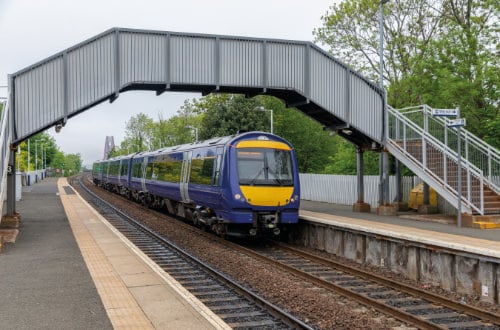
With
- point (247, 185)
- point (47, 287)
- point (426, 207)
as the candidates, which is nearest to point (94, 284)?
point (47, 287)

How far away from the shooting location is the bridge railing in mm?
17203

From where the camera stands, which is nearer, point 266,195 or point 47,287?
point 47,287

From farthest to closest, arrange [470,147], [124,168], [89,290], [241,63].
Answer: [124,168], [241,63], [470,147], [89,290]

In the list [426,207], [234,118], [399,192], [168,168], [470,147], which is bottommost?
[426,207]

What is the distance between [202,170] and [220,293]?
7.75 m

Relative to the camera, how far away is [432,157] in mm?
18406

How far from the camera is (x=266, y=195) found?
14172 millimetres

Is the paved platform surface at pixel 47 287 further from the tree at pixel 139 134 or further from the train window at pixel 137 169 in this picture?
the tree at pixel 139 134

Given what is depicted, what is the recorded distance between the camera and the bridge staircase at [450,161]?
16.0 meters

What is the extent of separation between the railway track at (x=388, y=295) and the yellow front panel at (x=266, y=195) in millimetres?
1423

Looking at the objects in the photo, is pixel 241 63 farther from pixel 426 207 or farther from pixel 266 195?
pixel 426 207

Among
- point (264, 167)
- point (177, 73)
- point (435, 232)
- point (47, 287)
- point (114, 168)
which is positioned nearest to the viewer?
point (47, 287)

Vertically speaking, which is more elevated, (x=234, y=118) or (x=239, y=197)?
(x=234, y=118)

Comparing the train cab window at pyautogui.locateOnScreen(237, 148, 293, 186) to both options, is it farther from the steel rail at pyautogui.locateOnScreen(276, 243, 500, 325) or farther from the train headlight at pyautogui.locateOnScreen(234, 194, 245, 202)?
the steel rail at pyautogui.locateOnScreen(276, 243, 500, 325)
